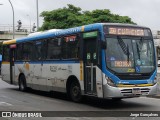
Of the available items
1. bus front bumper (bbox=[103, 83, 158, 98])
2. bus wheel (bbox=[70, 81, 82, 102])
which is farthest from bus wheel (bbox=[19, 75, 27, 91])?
bus front bumper (bbox=[103, 83, 158, 98])

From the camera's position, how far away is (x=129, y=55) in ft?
45.1

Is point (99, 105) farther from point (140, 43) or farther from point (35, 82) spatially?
point (35, 82)

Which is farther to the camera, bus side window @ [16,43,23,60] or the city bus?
bus side window @ [16,43,23,60]

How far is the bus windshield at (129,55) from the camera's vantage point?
13484mm

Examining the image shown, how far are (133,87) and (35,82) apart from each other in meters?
6.62

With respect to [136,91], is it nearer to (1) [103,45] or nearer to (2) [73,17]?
(1) [103,45]

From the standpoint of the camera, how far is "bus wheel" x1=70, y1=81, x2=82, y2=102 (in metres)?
15.0

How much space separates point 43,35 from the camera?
17953 millimetres

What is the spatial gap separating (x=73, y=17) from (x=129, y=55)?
3925 centimetres

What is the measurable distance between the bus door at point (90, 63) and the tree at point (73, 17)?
37360 mm

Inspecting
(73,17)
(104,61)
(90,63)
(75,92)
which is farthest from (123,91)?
(73,17)

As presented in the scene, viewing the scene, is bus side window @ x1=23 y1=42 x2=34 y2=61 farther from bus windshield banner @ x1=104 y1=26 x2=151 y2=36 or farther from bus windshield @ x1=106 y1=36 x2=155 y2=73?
bus windshield @ x1=106 y1=36 x2=155 y2=73

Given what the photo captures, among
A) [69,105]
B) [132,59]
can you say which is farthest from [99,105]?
[132,59]

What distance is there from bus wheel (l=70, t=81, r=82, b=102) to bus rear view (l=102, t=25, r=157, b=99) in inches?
79.8
